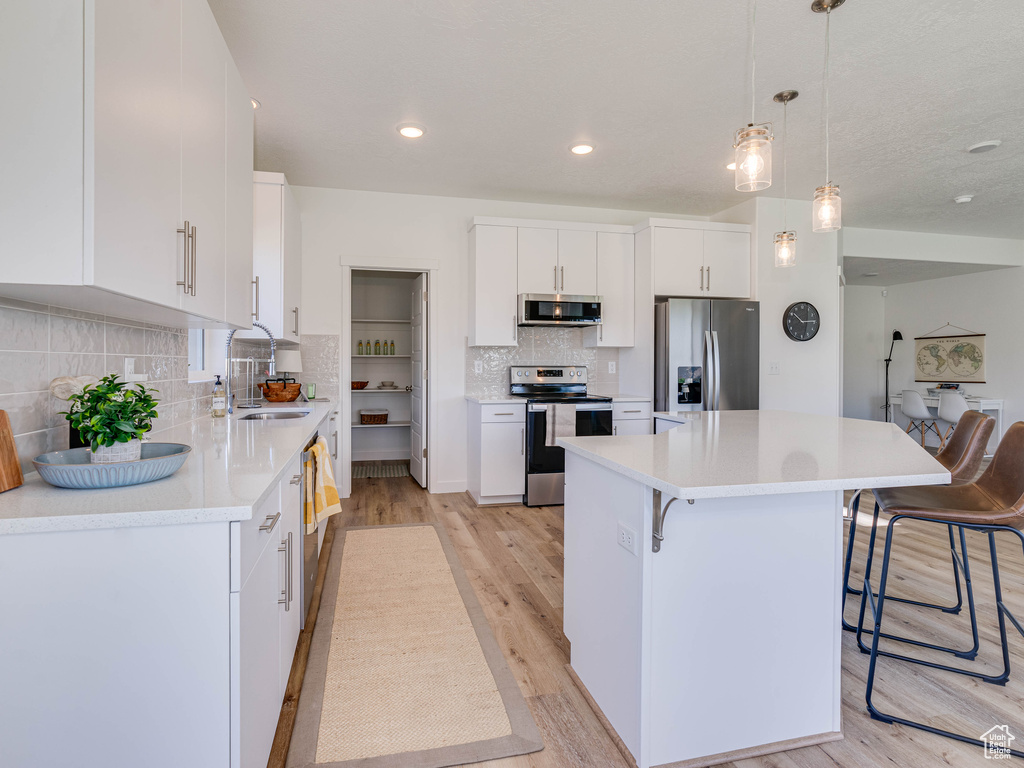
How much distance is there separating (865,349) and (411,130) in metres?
8.00

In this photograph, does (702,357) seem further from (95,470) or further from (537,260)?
(95,470)

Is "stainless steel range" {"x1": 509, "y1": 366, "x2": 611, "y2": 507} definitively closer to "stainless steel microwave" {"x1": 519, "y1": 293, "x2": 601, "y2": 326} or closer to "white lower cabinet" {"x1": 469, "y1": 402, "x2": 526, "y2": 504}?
"white lower cabinet" {"x1": 469, "y1": 402, "x2": 526, "y2": 504}

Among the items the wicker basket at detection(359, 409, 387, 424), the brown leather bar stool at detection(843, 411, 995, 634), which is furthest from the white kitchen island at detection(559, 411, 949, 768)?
the wicker basket at detection(359, 409, 387, 424)

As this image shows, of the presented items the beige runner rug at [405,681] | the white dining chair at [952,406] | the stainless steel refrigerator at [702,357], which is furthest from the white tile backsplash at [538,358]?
the white dining chair at [952,406]

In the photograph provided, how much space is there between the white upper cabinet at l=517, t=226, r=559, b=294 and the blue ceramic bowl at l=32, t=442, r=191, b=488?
11.3 ft

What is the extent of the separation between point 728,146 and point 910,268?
179 inches

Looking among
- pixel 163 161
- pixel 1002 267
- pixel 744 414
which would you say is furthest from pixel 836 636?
pixel 1002 267

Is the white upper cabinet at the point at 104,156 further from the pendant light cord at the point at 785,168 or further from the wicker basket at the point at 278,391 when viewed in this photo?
the pendant light cord at the point at 785,168

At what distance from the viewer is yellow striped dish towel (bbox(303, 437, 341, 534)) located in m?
2.28

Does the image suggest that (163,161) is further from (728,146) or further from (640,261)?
(640,261)

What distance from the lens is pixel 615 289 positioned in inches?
189

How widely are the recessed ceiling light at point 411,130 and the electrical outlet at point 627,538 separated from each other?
9.08ft

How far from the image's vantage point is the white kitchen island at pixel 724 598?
1.49 meters

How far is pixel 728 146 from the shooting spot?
3.62m
